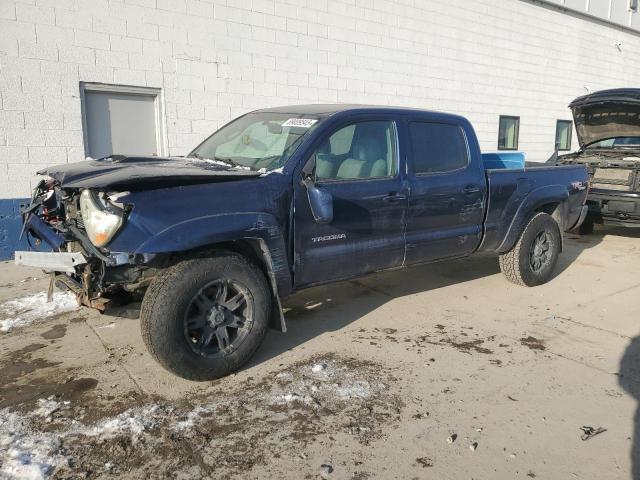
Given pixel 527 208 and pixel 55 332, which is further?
pixel 527 208

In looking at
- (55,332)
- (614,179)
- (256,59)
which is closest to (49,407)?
(55,332)

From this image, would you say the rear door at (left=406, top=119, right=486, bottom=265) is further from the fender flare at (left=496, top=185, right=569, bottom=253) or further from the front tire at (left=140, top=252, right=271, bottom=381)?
the front tire at (left=140, top=252, right=271, bottom=381)

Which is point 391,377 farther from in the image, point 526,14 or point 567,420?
point 526,14

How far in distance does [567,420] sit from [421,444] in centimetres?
95

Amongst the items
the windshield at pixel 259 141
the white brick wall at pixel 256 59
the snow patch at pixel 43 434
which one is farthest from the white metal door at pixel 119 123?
the snow patch at pixel 43 434

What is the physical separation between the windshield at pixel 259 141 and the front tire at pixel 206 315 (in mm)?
816

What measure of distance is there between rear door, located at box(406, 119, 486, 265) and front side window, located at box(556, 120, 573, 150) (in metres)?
11.9

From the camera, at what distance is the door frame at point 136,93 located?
6863 mm

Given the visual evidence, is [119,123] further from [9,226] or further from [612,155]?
[612,155]

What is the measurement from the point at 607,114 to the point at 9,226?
867 cm

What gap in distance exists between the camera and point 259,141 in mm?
4070

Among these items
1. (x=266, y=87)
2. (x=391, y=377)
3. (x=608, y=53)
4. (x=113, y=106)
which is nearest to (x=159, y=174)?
(x=391, y=377)

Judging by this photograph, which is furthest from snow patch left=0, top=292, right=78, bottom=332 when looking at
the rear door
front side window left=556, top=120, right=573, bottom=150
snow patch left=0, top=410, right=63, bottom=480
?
front side window left=556, top=120, right=573, bottom=150

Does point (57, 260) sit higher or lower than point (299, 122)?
lower
